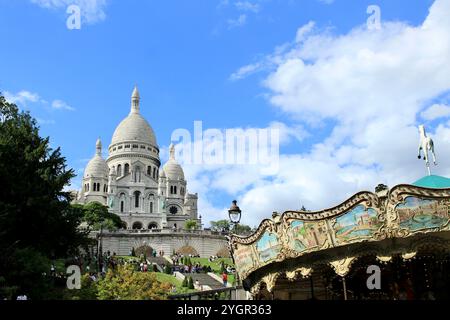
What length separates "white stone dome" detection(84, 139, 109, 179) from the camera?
93562 millimetres

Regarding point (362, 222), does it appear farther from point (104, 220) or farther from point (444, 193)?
point (104, 220)

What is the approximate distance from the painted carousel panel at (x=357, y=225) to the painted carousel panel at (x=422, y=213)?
0.69 meters

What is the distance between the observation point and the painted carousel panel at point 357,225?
13.6 m

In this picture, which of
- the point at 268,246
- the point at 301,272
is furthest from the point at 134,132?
the point at 301,272

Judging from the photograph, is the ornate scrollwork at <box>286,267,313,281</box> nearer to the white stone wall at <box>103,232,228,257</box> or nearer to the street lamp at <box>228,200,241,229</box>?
the street lamp at <box>228,200,241,229</box>

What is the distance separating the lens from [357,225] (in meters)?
13.9

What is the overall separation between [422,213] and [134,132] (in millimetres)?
88947

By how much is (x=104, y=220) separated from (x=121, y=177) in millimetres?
21937

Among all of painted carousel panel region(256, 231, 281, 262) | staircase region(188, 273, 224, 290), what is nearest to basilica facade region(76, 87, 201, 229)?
staircase region(188, 273, 224, 290)

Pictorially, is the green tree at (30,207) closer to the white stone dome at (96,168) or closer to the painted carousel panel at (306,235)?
the painted carousel panel at (306,235)

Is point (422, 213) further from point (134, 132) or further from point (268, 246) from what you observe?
point (134, 132)

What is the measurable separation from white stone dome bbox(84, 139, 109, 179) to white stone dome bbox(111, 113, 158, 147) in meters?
5.27

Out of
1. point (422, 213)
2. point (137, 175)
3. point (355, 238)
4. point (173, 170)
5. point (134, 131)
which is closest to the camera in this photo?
point (422, 213)
